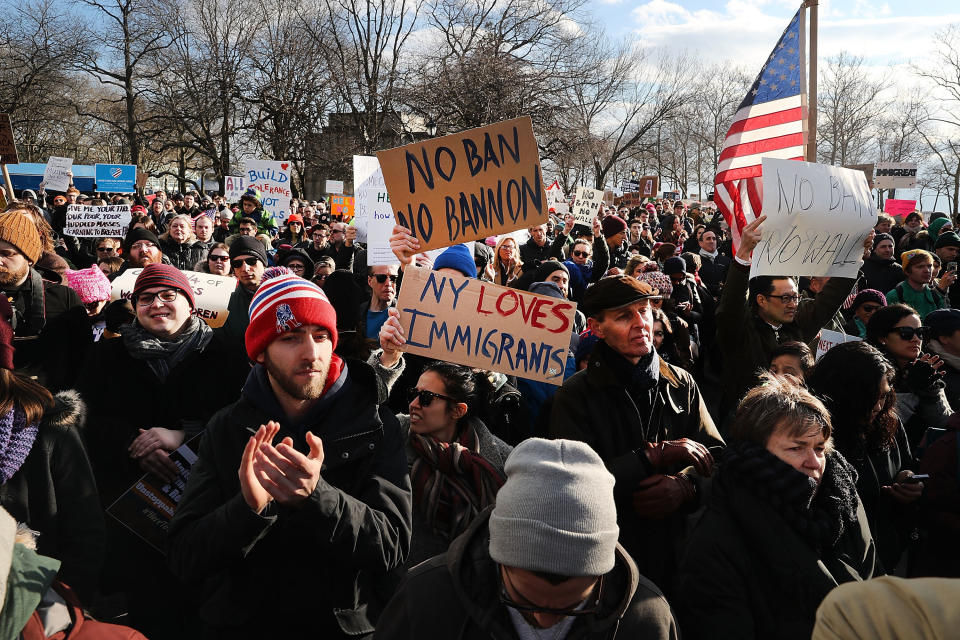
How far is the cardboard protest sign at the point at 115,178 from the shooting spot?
60.1 ft

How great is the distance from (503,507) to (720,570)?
3.00 feet

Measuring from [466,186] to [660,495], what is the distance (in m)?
1.67

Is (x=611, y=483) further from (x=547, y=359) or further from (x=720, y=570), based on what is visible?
(x=547, y=359)

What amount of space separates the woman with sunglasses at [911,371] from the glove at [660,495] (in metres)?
1.85

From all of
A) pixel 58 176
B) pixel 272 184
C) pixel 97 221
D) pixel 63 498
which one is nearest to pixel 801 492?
pixel 63 498

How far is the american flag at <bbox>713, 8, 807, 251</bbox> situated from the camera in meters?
5.04

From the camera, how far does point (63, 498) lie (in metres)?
2.29

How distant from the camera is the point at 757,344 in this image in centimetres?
419

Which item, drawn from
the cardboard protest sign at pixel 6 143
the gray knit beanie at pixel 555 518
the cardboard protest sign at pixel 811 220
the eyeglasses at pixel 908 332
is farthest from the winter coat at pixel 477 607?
the cardboard protest sign at pixel 6 143

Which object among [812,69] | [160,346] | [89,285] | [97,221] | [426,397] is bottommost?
[426,397]

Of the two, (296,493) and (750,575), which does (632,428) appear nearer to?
(750,575)

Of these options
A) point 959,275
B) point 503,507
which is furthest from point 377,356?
point 959,275

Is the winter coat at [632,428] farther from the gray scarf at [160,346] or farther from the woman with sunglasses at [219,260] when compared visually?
the woman with sunglasses at [219,260]

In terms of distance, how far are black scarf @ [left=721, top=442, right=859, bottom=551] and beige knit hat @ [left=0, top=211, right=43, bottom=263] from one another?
12.8 feet
